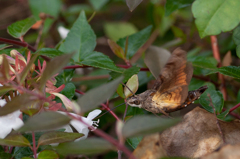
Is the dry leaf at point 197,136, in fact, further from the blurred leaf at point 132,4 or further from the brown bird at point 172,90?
the blurred leaf at point 132,4

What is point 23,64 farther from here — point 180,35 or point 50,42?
point 50,42

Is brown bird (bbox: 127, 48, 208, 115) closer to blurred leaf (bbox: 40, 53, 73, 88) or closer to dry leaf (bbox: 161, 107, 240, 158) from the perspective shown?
dry leaf (bbox: 161, 107, 240, 158)

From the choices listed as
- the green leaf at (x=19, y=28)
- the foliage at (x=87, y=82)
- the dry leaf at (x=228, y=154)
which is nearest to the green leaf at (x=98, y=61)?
the foliage at (x=87, y=82)

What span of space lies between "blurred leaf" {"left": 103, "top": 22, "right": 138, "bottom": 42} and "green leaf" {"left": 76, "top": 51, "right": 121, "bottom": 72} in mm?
1084

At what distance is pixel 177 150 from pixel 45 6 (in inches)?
62.6

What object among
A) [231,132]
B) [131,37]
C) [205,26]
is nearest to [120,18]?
[131,37]

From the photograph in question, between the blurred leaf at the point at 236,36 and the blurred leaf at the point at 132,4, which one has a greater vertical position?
the blurred leaf at the point at 132,4

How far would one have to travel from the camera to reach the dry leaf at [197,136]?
62cm

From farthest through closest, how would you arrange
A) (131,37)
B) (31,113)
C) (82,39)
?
(131,37)
(82,39)
(31,113)

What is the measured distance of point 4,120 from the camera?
63 cm

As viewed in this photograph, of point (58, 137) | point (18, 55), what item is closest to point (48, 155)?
point (58, 137)

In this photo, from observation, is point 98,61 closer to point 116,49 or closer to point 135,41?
point 116,49

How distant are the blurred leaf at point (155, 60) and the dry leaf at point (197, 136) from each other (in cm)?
24

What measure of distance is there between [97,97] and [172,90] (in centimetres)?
34
